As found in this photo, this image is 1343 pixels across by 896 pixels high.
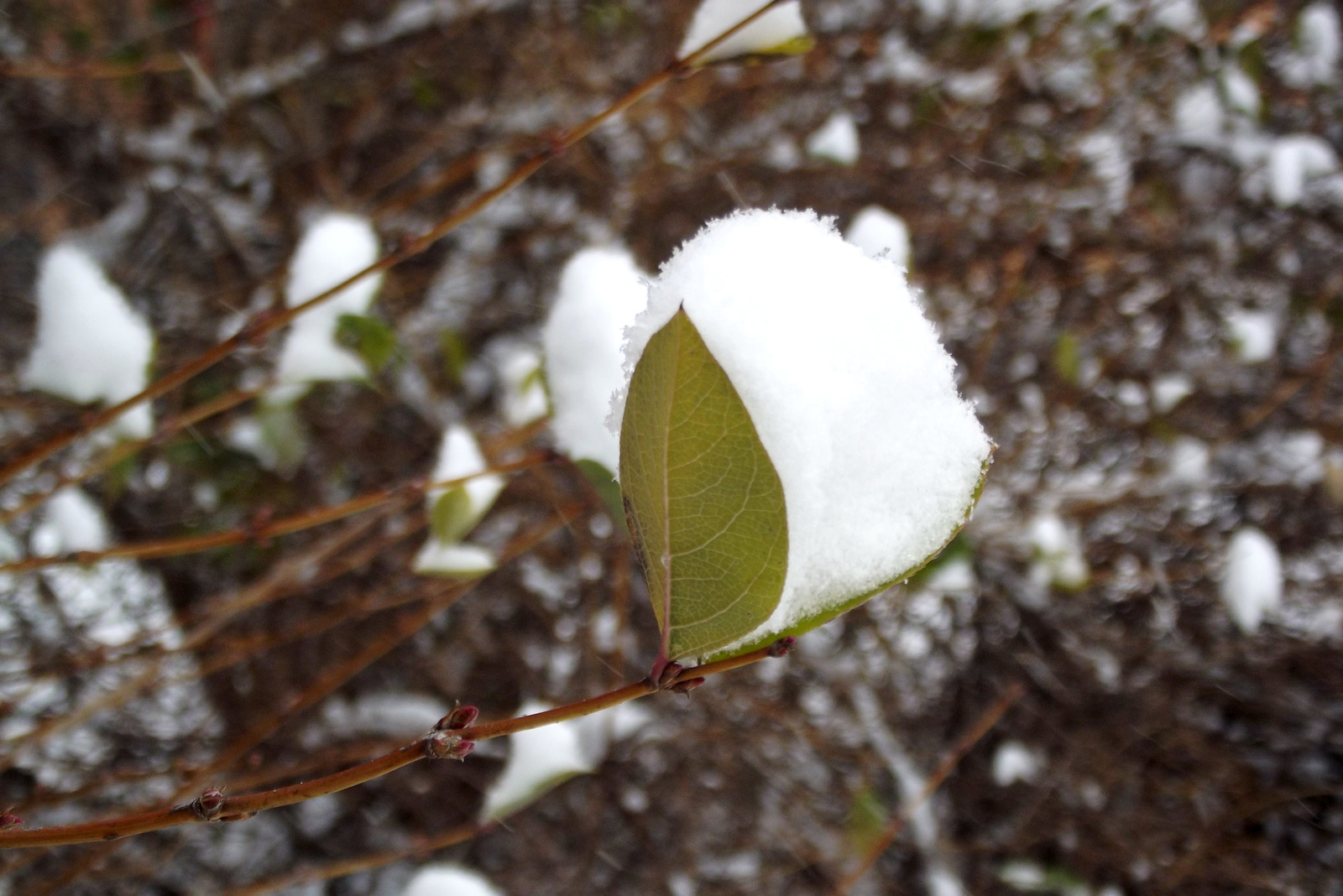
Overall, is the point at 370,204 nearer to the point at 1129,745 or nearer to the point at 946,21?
the point at 946,21

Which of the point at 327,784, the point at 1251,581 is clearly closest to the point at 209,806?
the point at 327,784

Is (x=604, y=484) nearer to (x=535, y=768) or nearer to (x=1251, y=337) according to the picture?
(x=535, y=768)

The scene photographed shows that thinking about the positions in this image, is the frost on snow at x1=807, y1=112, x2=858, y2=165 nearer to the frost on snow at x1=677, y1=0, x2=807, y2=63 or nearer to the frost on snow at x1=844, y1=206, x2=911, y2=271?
the frost on snow at x1=844, y1=206, x2=911, y2=271

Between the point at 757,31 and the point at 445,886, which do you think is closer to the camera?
the point at 757,31

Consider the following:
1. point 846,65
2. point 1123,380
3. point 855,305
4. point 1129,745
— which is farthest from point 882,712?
point 855,305

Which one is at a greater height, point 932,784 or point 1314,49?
point 1314,49

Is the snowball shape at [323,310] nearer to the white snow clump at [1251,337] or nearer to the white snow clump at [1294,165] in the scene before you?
the white snow clump at [1251,337]

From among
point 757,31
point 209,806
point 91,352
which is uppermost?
point 91,352

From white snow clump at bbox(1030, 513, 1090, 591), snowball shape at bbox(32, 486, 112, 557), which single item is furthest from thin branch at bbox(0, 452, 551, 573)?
white snow clump at bbox(1030, 513, 1090, 591)
